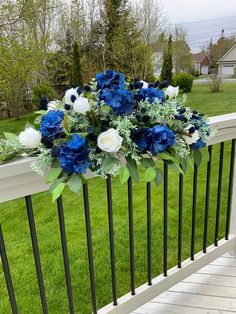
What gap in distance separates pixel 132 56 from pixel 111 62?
918mm

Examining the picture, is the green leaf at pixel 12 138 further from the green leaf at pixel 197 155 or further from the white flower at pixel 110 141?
the green leaf at pixel 197 155

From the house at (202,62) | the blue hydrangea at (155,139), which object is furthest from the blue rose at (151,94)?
the house at (202,62)

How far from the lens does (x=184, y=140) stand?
Answer: 3.07ft

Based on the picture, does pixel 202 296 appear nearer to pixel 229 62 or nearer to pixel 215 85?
pixel 215 85

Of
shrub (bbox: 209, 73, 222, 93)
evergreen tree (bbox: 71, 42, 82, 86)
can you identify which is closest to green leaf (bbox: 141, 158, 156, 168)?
evergreen tree (bbox: 71, 42, 82, 86)

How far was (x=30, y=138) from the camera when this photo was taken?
82 centimetres

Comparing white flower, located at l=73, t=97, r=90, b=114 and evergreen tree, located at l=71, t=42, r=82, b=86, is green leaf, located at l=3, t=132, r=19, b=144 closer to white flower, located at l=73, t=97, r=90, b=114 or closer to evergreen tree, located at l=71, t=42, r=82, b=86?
white flower, located at l=73, t=97, r=90, b=114

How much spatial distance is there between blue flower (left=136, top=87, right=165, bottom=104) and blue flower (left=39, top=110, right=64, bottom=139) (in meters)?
0.25

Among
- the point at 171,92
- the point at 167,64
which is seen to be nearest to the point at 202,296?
the point at 171,92

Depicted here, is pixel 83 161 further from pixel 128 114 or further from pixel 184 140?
pixel 184 140

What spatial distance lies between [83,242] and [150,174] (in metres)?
1.60

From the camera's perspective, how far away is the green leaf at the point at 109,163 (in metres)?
0.82

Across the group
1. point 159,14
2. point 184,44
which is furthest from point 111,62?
point 184,44

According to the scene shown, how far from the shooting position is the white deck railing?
0.85 meters
